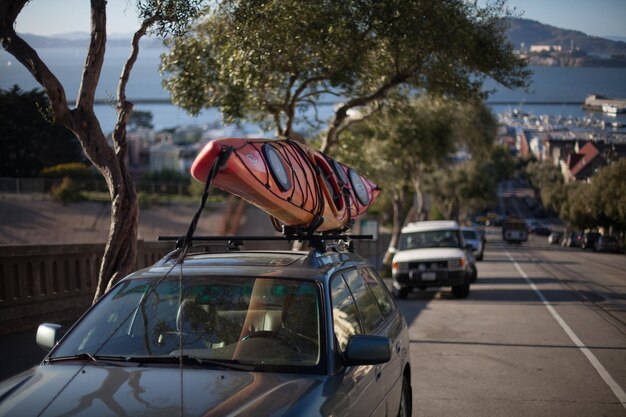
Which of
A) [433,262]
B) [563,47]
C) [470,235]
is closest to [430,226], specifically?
[433,262]

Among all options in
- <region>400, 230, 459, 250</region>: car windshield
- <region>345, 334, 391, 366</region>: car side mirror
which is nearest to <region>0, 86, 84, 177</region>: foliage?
<region>400, 230, 459, 250</region>: car windshield

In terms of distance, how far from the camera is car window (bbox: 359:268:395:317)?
648 centimetres

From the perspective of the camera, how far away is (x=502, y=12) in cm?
1484

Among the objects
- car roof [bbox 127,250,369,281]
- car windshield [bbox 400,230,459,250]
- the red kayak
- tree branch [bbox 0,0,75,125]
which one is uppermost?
tree branch [bbox 0,0,75,125]

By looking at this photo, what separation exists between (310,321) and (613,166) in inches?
640

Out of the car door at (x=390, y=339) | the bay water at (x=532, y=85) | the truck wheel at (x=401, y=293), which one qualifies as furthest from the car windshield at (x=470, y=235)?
the car door at (x=390, y=339)

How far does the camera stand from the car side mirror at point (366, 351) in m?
4.63

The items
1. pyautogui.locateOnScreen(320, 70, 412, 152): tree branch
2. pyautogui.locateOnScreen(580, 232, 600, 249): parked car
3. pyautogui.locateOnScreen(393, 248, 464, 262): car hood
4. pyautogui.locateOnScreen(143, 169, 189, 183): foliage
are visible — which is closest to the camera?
pyautogui.locateOnScreen(320, 70, 412, 152): tree branch

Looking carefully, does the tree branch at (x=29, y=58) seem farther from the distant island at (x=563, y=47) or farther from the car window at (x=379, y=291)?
the distant island at (x=563, y=47)

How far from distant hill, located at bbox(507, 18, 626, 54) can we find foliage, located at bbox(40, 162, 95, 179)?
11.7 m

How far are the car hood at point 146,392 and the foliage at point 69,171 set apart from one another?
528 inches

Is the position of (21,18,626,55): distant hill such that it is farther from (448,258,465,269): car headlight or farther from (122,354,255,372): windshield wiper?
(122,354,255,372): windshield wiper

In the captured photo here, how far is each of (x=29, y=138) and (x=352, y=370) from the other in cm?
1204

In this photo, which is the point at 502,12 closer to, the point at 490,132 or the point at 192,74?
the point at 192,74
